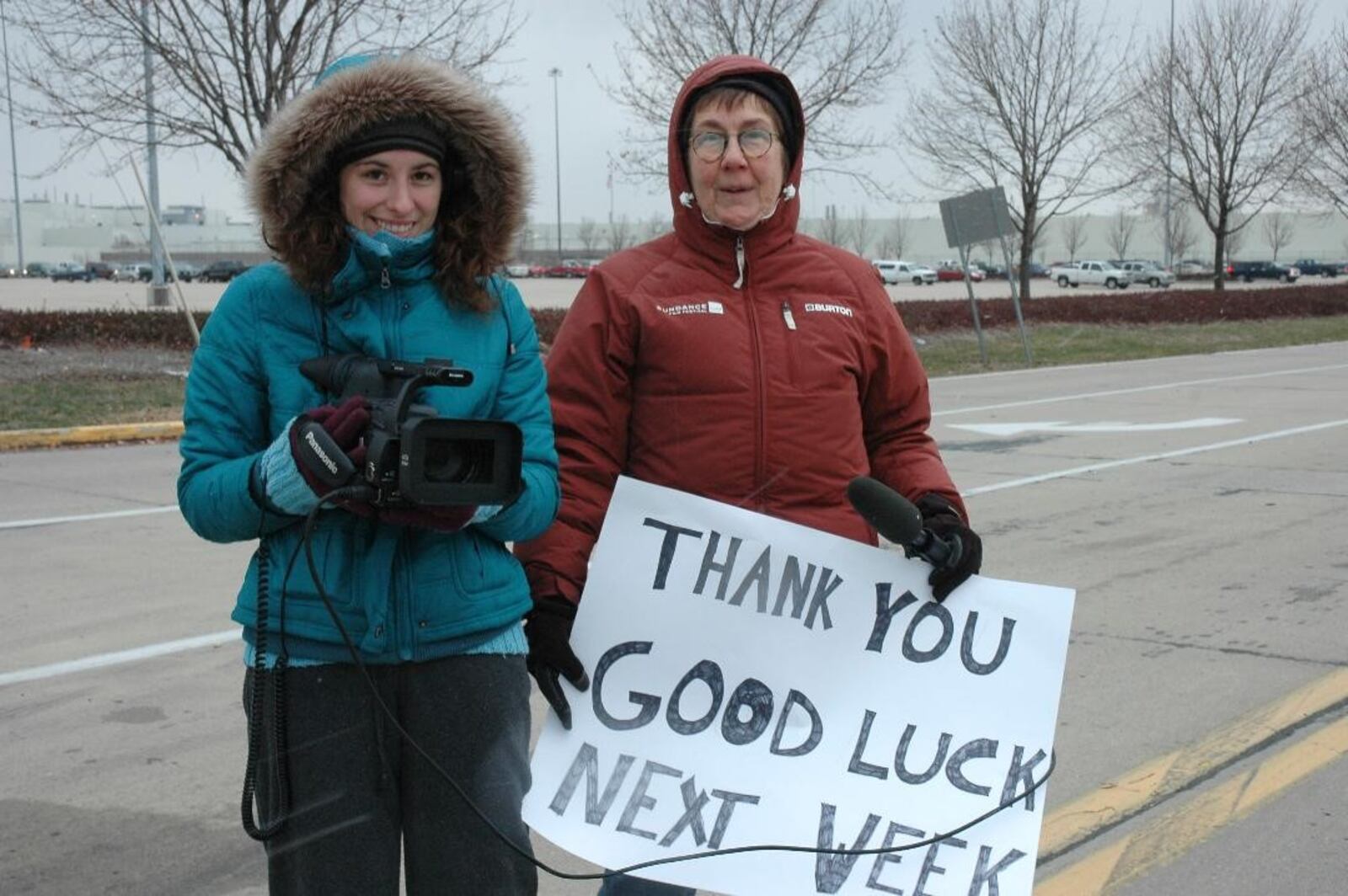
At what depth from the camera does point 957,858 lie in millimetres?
2676

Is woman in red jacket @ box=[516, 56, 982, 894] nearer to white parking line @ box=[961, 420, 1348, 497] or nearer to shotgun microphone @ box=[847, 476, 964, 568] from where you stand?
shotgun microphone @ box=[847, 476, 964, 568]

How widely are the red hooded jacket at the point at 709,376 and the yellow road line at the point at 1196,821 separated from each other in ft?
5.53

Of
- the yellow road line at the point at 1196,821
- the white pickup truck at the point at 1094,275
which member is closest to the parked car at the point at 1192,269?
the white pickup truck at the point at 1094,275

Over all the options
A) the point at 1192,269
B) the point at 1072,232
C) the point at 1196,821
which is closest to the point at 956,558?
the point at 1196,821

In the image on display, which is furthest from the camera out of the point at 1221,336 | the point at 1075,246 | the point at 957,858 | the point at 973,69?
the point at 1075,246

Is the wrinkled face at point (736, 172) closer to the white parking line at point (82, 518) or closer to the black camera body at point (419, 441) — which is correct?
the black camera body at point (419, 441)

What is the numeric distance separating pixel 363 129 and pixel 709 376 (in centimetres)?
78

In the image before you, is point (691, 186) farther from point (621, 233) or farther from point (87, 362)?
point (621, 233)

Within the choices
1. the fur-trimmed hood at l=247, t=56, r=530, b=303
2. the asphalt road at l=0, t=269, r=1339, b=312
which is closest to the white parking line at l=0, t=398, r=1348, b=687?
the fur-trimmed hood at l=247, t=56, r=530, b=303

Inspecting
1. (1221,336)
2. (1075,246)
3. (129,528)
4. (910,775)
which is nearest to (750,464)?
(910,775)

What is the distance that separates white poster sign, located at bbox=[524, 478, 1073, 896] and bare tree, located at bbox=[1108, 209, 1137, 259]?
115m

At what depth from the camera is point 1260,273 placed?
84.0 meters

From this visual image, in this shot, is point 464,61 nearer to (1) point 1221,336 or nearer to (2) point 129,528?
(2) point 129,528

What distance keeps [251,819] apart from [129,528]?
293 inches
